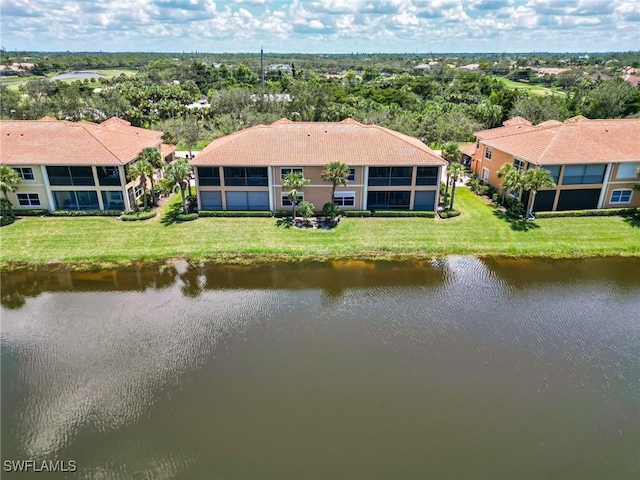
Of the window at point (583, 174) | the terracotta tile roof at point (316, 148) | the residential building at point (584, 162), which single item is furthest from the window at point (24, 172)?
the window at point (583, 174)

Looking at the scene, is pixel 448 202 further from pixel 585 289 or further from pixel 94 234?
pixel 94 234

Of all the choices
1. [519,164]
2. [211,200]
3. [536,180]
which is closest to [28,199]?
[211,200]

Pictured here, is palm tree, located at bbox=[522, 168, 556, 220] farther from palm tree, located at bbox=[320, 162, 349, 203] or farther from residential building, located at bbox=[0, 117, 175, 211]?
residential building, located at bbox=[0, 117, 175, 211]

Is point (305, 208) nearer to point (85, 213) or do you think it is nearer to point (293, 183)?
point (293, 183)

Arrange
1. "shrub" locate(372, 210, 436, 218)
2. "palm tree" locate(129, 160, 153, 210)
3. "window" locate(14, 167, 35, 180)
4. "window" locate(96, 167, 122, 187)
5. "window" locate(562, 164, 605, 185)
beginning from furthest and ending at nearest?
"shrub" locate(372, 210, 436, 218)
"window" locate(562, 164, 605, 185)
"window" locate(96, 167, 122, 187)
"window" locate(14, 167, 35, 180)
"palm tree" locate(129, 160, 153, 210)

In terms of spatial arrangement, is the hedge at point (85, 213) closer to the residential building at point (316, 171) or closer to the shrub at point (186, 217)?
the shrub at point (186, 217)

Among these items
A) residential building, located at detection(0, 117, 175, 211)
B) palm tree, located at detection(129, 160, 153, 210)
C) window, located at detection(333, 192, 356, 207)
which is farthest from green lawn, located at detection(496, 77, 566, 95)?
residential building, located at detection(0, 117, 175, 211)
